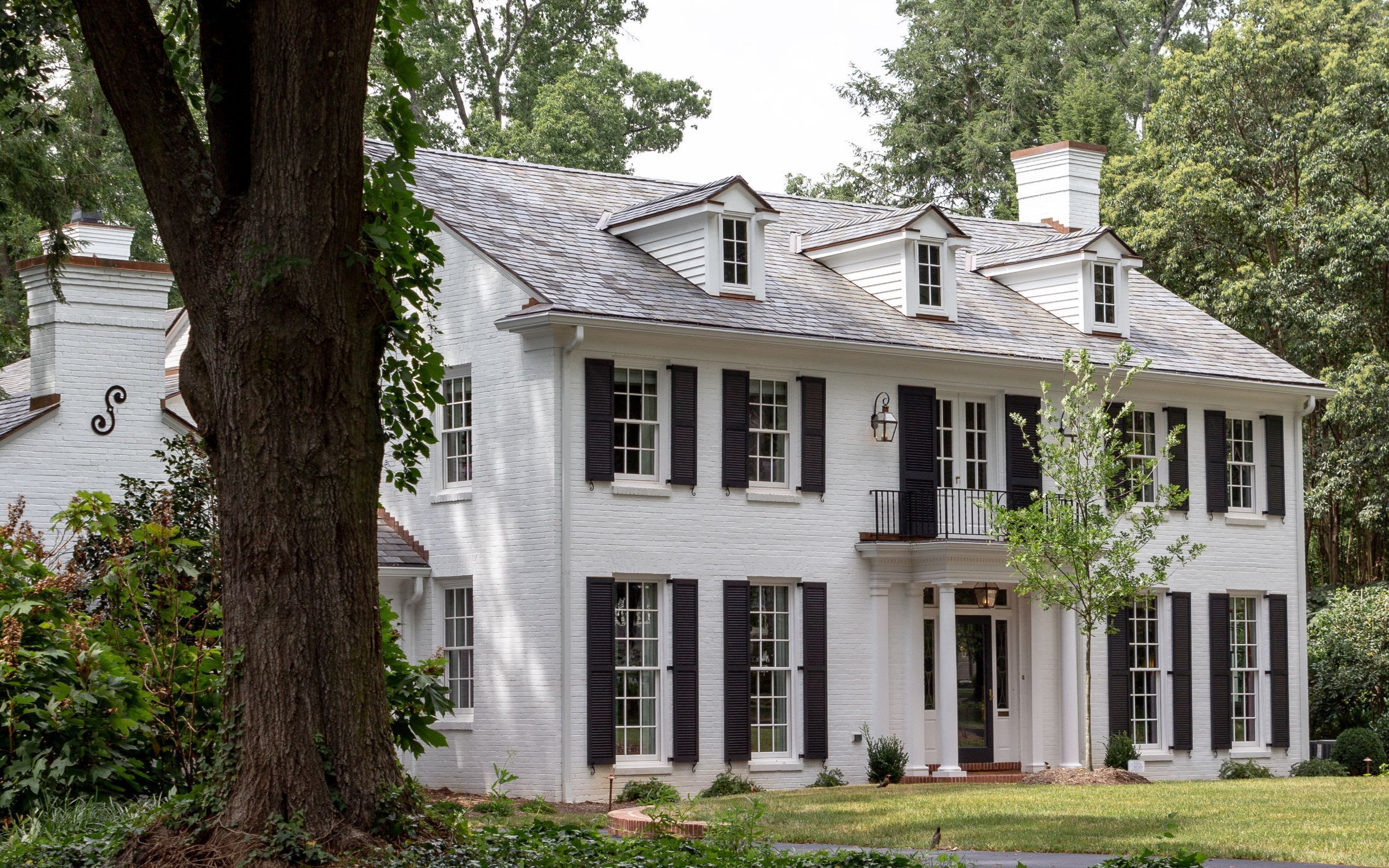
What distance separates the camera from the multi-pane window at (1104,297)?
91.1 ft

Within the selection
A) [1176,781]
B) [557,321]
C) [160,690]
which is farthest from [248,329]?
[1176,781]

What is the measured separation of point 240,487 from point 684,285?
14.2m

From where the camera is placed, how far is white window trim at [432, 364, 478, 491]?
22844 mm

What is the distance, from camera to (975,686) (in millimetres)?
25031

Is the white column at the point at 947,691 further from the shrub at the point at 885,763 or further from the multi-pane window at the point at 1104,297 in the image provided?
the multi-pane window at the point at 1104,297

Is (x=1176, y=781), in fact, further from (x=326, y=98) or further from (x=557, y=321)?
(x=326, y=98)

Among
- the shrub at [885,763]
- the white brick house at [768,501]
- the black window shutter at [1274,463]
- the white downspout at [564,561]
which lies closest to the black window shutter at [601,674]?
the white brick house at [768,501]

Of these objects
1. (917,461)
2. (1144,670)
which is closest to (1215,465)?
(1144,670)

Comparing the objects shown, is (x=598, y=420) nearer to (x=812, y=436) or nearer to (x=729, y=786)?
(x=812, y=436)

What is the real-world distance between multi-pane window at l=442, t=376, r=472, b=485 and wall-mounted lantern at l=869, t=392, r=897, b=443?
5394mm

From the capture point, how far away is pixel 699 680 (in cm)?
2209

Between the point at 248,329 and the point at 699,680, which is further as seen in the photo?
the point at 699,680

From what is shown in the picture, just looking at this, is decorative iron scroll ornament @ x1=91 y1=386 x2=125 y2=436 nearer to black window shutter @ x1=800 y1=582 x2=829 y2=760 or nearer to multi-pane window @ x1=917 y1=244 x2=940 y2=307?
black window shutter @ x1=800 y1=582 x2=829 y2=760

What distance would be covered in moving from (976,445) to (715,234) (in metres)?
4.93
